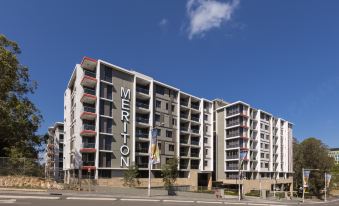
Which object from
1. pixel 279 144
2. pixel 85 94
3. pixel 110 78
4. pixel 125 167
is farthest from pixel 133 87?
pixel 279 144

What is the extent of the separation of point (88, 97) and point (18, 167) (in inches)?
970

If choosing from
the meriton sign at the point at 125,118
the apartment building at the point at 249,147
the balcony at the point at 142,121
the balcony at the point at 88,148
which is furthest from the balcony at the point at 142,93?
the apartment building at the point at 249,147

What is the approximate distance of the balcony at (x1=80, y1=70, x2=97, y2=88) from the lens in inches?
2384

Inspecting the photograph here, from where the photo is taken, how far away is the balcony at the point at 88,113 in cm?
5952

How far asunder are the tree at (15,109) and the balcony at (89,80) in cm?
1205

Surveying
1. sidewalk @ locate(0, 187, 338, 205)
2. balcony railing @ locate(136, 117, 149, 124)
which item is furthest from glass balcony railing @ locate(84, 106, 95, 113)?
sidewalk @ locate(0, 187, 338, 205)

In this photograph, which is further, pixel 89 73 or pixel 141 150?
pixel 141 150

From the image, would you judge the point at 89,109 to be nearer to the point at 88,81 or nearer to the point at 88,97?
the point at 88,97

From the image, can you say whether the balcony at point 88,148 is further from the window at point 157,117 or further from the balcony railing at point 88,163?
the window at point 157,117

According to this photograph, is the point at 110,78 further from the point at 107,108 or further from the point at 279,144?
the point at 279,144

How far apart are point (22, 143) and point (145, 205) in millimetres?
28431

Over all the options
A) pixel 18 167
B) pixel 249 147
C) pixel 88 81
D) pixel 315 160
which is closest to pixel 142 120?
pixel 88 81

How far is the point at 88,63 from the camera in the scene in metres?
62.5

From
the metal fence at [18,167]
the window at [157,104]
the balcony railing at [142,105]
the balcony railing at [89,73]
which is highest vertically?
the balcony railing at [89,73]
